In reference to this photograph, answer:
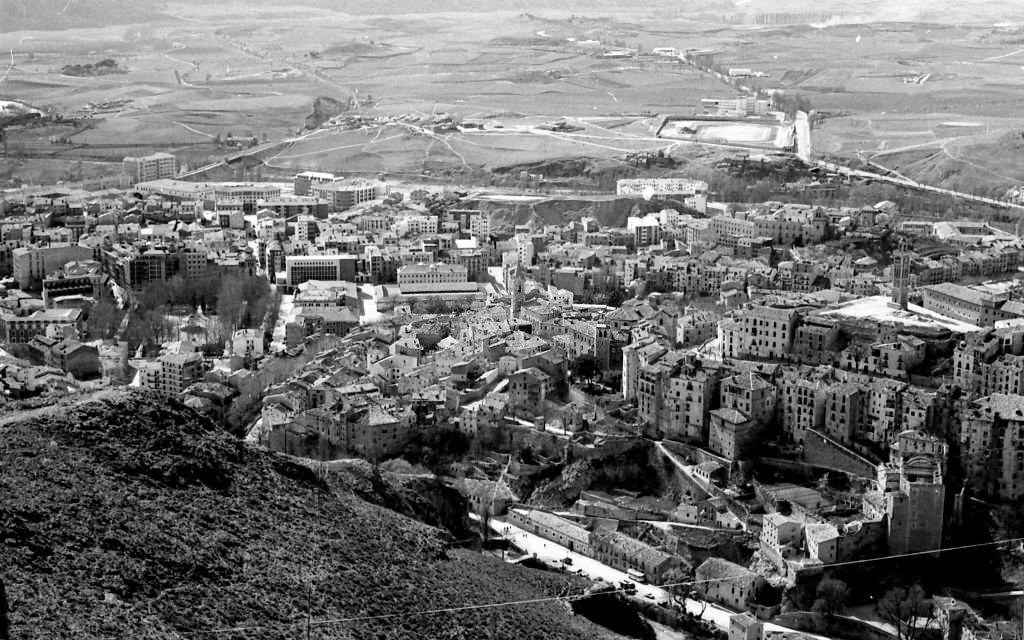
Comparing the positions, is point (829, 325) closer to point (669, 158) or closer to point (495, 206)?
point (495, 206)

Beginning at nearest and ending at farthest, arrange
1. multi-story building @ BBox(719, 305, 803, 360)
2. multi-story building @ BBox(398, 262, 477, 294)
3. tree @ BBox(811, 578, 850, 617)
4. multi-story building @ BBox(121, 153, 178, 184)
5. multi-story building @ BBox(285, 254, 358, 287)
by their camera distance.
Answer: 1. tree @ BBox(811, 578, 850, 617)
2. multi-story building @ BBox(719, 305, 803, 360)
3. multi-story building @ BBox(398, 262, 477, 294)
4. multi-story building @ BBox(285, 254, 358, 287)
5. multi-story building @ BBox(121, 153, 178, 184)

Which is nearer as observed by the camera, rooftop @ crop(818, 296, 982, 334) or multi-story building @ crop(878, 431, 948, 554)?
multi-story building @ crop(878, 431, 948, 554)

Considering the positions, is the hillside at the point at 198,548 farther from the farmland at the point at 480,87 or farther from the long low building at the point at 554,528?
the farmland at the point at 480,87

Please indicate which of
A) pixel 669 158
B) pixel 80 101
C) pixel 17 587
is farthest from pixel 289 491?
pixel 80 101

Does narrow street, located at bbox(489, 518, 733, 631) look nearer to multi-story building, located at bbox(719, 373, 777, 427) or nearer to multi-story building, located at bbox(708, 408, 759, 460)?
multi-story building, located at bbox(708, 408, 759, 460)

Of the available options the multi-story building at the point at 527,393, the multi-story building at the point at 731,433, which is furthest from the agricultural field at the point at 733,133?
the multi-story building at the point at 731,433

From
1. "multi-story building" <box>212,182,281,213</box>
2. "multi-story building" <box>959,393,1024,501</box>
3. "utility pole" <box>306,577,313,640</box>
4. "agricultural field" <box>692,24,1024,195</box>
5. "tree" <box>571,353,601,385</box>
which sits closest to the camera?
"utility pole" <box>306,577,313,640</box>

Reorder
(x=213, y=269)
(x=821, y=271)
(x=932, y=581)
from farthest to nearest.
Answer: (x=213, y=269), (x=821, y=271), (x=932, y=581)

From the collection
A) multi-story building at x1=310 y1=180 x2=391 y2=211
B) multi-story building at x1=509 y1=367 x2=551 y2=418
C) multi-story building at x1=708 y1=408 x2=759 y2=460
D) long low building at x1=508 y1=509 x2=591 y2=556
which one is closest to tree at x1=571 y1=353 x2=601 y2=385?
multi-story building at x1=509 y1=367 x2=551 y2=418
